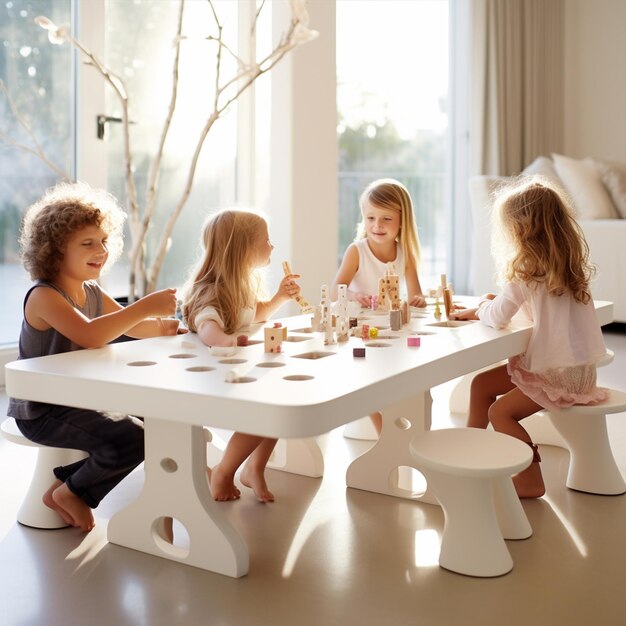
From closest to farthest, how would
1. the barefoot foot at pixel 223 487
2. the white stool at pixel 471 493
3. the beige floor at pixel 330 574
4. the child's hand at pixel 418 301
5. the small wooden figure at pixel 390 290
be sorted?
the beige floor at pixel 330 574, the white stool at pixel 471 493, the barefoot foot at pixel 223 487, the small wooden figure at pixel 390 290, the child's hand at pixel 418 301

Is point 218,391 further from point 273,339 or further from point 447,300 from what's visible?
point 447,300

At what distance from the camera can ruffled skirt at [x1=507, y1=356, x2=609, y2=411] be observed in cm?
203

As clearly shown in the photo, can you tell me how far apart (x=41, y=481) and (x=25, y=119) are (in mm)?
1998

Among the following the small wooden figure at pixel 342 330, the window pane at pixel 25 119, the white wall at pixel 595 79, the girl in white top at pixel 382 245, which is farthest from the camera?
the white wall at pixel 595 79

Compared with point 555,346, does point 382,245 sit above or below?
above

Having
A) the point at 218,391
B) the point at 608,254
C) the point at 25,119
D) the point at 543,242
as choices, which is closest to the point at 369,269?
the point at 543,242

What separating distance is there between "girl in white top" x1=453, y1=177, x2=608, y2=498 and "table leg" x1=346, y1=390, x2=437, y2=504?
20 centimetres

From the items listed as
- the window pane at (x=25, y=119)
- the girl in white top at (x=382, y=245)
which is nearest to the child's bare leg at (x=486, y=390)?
the girl in white top at (x=382, y=245)

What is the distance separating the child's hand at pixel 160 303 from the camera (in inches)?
72.3

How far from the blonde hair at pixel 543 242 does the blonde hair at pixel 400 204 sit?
1.79 feet

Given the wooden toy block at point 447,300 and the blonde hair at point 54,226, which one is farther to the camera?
the wooden toy block at point 447,300

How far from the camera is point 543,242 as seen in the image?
81.2 inches

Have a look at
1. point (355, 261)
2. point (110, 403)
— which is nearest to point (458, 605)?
point (110, 403)

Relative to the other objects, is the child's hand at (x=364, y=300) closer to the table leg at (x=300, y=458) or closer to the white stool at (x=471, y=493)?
the table leg at (x=300, y=458)
